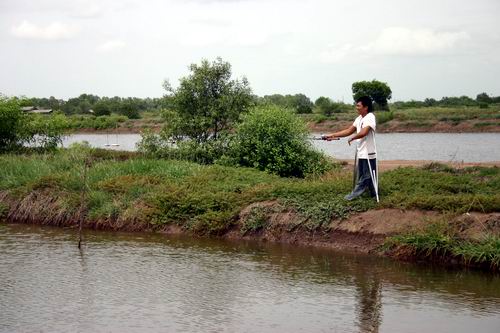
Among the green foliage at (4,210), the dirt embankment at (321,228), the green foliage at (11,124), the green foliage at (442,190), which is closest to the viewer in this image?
the dirt embankment at (321,228)

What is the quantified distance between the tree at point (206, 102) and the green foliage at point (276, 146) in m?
1.69

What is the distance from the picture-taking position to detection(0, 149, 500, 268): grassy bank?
14102mm

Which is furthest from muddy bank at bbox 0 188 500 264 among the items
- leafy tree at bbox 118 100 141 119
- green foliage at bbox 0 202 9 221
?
leafy tree at bbox 118 100 141 119

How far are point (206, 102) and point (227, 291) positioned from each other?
36.1 feet

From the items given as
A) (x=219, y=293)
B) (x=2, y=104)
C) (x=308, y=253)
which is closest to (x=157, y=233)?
(x=308, y=253)

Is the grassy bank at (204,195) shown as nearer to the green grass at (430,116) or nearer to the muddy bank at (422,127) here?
the muddy bank at (422,127)

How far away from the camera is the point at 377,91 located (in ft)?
237

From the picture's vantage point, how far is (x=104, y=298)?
1040 cm

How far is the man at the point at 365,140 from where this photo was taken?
44.7ft

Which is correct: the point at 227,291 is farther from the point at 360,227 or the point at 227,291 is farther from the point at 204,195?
the point at 204,195

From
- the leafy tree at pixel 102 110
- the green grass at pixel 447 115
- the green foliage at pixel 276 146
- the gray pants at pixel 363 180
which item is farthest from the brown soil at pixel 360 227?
the leafy tree at pixel 102 110

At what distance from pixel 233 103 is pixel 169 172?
4.09 m

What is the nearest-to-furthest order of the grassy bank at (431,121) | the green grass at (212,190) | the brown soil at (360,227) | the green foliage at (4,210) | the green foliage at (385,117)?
1. the brown soil at (360,227)
2. the green grass at (212,190)
3. the green foliage at (4,210)
4. the grassy bank at (431,121)
5. the green foliage at (385,117)

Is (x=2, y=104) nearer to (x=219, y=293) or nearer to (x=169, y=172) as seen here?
(x=169, y=172)
